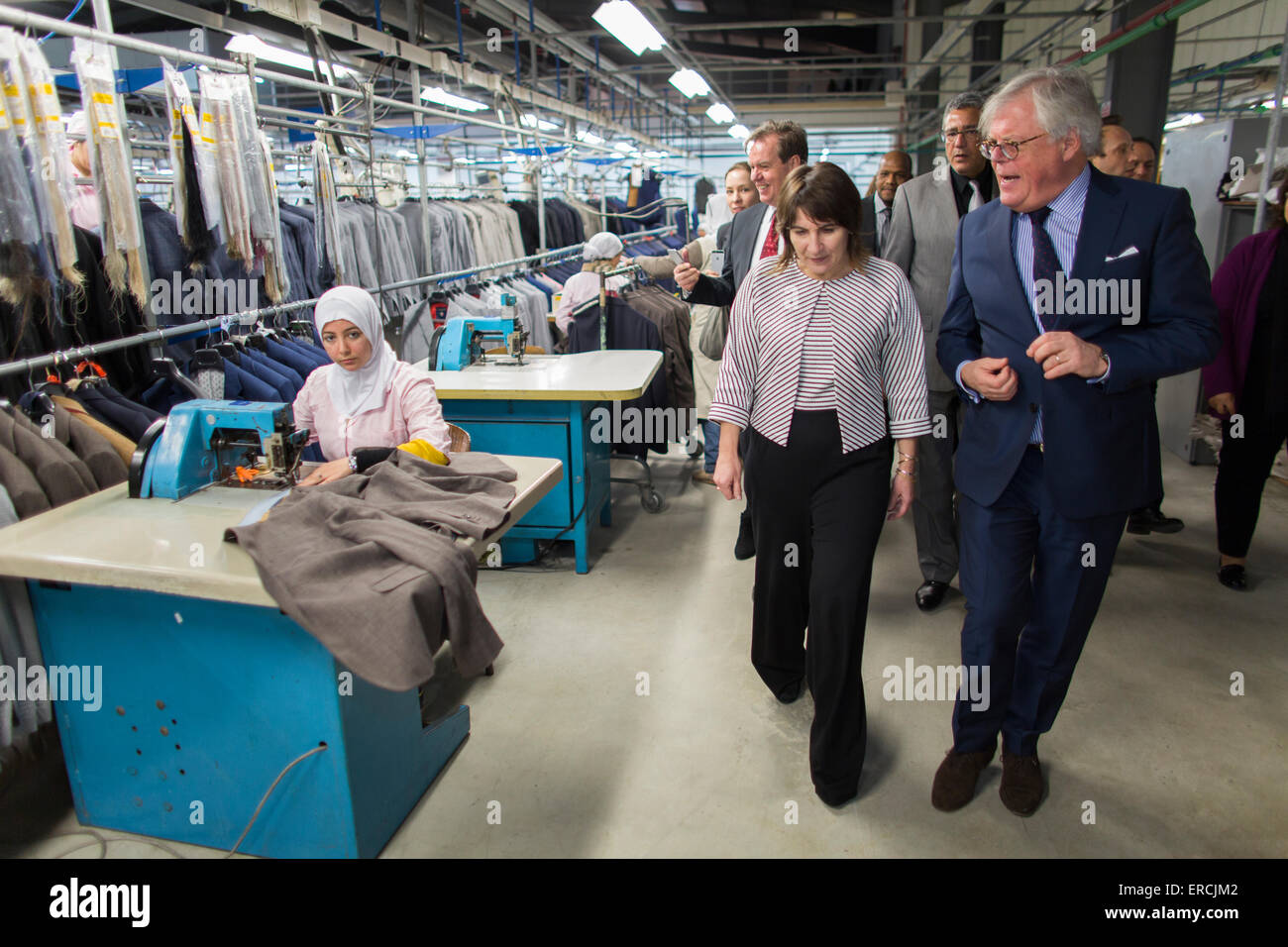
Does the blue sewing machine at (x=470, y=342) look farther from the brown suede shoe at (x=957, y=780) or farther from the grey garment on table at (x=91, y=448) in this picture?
the brown suede shoe at (x=957, y=780)

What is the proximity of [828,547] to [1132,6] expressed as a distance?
5111 mm

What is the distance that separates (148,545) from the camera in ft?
5.78

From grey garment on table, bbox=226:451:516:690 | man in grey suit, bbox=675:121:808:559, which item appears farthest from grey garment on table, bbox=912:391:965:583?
grey garment on table, bbox=226:451:516:690

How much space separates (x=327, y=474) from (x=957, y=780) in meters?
1.80

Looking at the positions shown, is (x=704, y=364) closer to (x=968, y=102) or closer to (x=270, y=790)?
(x=968, y=102)

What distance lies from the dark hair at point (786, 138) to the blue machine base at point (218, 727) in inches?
79.9

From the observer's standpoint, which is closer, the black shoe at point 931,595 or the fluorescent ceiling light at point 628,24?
the black shoe at point 931,595

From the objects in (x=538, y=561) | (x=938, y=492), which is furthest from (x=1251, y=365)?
(x=538, y=561)

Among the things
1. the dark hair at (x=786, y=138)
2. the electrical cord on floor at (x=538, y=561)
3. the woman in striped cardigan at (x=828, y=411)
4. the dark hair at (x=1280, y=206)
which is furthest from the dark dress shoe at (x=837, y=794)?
the dark hair at (x=1280, y=206)

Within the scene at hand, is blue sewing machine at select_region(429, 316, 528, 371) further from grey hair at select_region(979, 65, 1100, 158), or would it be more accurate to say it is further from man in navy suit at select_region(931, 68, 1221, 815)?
grey hair at select_region(979, 65, 1100, 158)

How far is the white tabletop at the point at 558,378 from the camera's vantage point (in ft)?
10.9

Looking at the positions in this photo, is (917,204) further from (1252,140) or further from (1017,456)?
(1252,140)

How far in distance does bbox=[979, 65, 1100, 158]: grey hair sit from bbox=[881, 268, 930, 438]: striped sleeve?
0.46 metres

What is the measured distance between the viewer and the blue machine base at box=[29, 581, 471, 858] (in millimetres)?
1856
